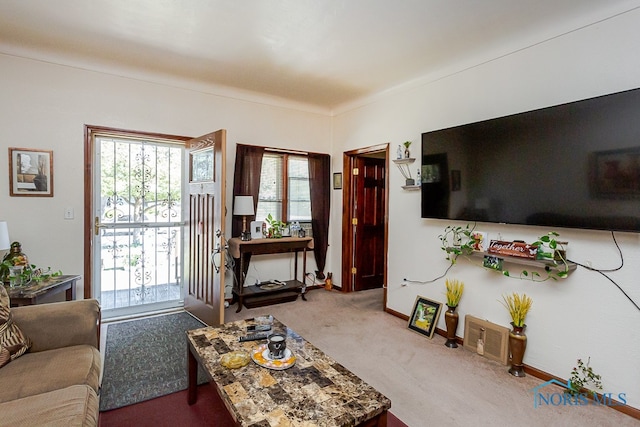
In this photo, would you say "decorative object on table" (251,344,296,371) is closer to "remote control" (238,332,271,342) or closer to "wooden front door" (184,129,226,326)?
"remote control" (238,332,271,342)

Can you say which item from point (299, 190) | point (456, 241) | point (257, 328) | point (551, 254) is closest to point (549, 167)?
point (551, 254)

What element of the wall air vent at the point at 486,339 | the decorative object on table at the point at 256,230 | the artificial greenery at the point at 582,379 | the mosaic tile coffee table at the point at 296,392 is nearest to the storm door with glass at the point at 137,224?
the decorative object on table at the point at 256,230

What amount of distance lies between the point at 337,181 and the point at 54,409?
388cm

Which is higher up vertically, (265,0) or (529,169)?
(265,0)

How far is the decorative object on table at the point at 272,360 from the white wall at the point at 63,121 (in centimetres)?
254

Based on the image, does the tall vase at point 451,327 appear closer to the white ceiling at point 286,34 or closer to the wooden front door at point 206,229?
the wooden front door at point 206,229

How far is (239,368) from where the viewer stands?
64.3 inches

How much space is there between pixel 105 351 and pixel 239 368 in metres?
1.86

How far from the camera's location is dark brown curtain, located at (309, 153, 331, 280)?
4668mm

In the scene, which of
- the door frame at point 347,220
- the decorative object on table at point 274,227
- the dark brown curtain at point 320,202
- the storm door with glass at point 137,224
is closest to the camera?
the storm door with glass at point 137,224

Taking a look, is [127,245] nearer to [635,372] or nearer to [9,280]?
[9,280]

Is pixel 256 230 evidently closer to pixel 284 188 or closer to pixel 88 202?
pixel 284 188

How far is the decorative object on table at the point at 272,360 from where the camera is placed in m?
1.64

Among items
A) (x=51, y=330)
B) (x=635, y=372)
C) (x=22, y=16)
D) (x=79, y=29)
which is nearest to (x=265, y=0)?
(x=79, y=29)
